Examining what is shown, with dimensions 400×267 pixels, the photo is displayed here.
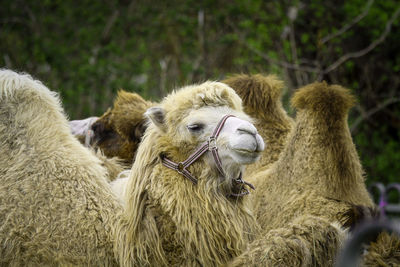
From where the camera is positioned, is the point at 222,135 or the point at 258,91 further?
the point at 258,91

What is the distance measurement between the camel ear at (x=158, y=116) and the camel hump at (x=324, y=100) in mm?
1448

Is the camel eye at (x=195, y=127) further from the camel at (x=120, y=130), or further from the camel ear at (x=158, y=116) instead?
the camel at (x=120, y=130)

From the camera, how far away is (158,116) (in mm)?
3402

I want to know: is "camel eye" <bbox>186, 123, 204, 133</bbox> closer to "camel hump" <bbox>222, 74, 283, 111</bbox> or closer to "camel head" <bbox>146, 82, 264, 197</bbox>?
"camel head" <bbox>146, 82, 264, 197</bbox>

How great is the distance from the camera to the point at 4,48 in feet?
39.3

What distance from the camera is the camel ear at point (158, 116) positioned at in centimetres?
338

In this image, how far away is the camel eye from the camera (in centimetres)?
325

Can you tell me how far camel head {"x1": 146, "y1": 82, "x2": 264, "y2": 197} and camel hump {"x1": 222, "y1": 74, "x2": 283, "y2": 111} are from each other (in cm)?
156

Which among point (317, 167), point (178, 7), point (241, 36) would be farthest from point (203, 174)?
point (178, 7)

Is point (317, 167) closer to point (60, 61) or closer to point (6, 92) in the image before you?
point (6, 92)

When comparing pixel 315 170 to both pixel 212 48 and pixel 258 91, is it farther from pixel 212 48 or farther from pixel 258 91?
pixel 212 48

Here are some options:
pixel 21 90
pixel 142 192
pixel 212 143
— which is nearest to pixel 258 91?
pixel 212 143

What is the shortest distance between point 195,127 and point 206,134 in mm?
93

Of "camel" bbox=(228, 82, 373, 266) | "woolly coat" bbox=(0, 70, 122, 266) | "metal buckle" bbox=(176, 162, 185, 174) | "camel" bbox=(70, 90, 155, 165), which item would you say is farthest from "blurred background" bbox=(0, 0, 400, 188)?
"metal buckle" bbox=(176, 162, 185, 174)
